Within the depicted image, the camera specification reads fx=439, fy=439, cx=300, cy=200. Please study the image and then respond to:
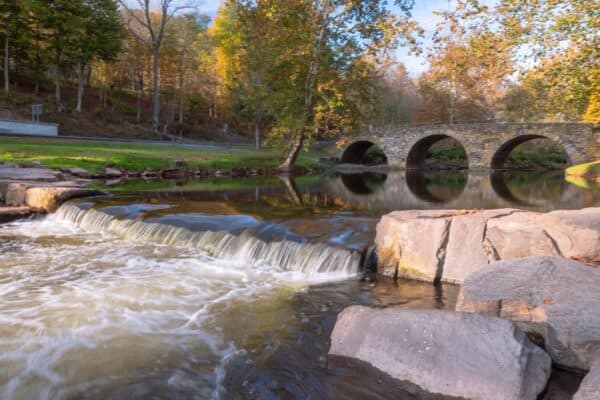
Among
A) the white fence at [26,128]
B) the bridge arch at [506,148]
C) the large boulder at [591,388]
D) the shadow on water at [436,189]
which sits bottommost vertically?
the shadow on water at [436,189]

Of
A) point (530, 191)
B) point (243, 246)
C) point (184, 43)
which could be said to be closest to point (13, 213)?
point (243, 246)

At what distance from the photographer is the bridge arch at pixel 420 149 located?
4262cm

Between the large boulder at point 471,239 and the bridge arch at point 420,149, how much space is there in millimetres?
37823

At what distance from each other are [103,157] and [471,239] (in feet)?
56.4

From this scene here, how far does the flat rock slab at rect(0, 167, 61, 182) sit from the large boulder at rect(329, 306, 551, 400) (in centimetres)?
1237

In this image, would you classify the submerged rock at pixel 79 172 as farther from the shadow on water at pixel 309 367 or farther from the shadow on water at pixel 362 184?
the shadow on water at pixel 309 367

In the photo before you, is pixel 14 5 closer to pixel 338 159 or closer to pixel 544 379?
pixel 338 159

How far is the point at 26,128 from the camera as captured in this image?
24844mm

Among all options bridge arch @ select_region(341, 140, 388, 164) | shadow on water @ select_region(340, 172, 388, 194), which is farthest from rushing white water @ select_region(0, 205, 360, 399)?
bridge arch @ select_region(341, 140, 388, 164)

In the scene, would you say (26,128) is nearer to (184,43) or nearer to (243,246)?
(184,43)

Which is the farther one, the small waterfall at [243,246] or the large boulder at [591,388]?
the small waterfall at [243,246]

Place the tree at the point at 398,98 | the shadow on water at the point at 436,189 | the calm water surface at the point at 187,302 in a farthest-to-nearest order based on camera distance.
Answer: the tree at the point at 398,98 → the shadow on water at the point at 436,189 → the calm water surface at the point at 187,302

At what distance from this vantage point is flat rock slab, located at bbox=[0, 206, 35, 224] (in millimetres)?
10141

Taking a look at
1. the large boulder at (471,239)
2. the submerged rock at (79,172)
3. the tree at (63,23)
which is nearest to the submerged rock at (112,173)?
the submerged rock at (79,172)
